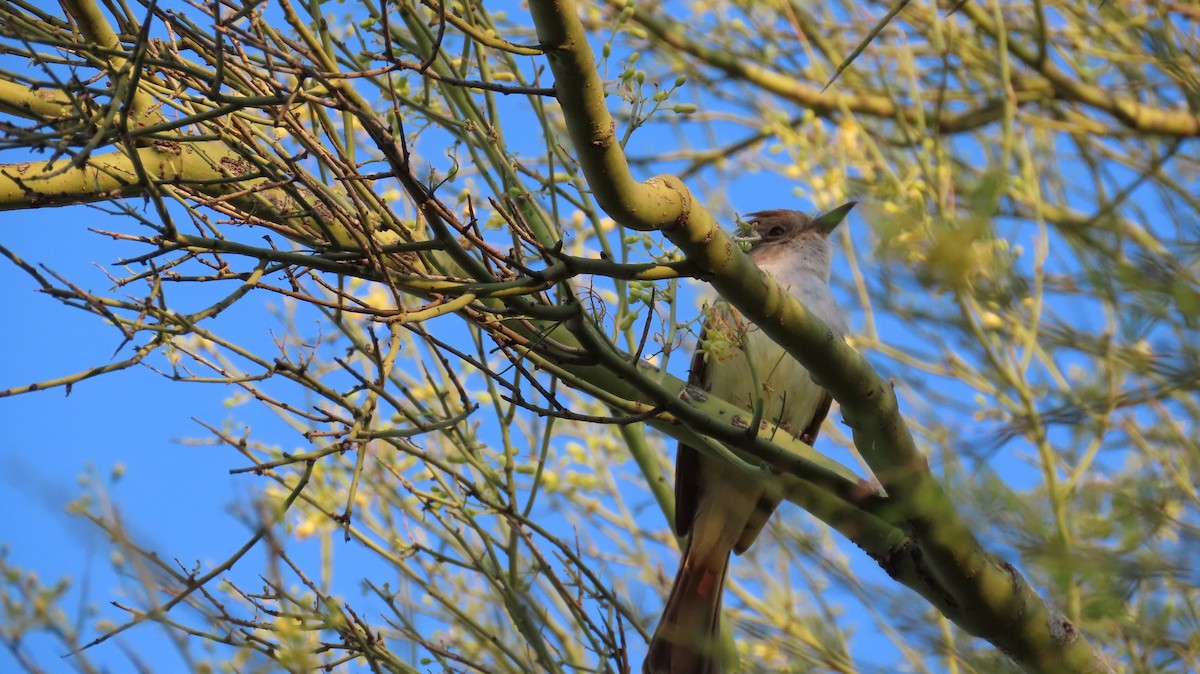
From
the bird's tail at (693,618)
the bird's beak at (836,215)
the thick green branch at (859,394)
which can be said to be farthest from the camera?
the bird's beak at (836,215)

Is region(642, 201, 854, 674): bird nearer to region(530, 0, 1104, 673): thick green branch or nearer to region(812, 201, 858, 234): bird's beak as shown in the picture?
region(812, 201, 858, 234): bird's beak

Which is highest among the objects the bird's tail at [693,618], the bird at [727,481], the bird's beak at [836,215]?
the bird's beak at [836,215]

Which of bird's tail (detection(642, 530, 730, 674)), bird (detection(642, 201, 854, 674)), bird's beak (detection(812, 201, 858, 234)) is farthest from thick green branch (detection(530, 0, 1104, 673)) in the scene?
bird's beak (detection(812, 201, 858, 234))

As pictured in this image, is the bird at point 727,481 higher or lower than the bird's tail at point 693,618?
higher

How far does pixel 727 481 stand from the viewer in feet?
19.8

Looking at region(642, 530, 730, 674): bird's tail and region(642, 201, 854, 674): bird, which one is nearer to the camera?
region(642, 530, 730, 674): bird's tail

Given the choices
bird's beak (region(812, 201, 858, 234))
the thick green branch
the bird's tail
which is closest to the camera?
the thick green branch

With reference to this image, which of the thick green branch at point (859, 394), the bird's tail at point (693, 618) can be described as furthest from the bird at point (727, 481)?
the thick green branch at point (859, 394)

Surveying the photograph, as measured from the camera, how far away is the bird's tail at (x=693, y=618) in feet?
17.3

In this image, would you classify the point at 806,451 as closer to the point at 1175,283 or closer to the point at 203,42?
→ the point at 1175,283

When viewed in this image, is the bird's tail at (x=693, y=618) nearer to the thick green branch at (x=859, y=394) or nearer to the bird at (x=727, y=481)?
the bird at (x=727, y=481)

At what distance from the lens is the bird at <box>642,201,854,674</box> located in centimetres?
541

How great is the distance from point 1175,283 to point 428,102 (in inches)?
103

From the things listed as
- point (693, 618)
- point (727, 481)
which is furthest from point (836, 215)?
point (693, 618)
